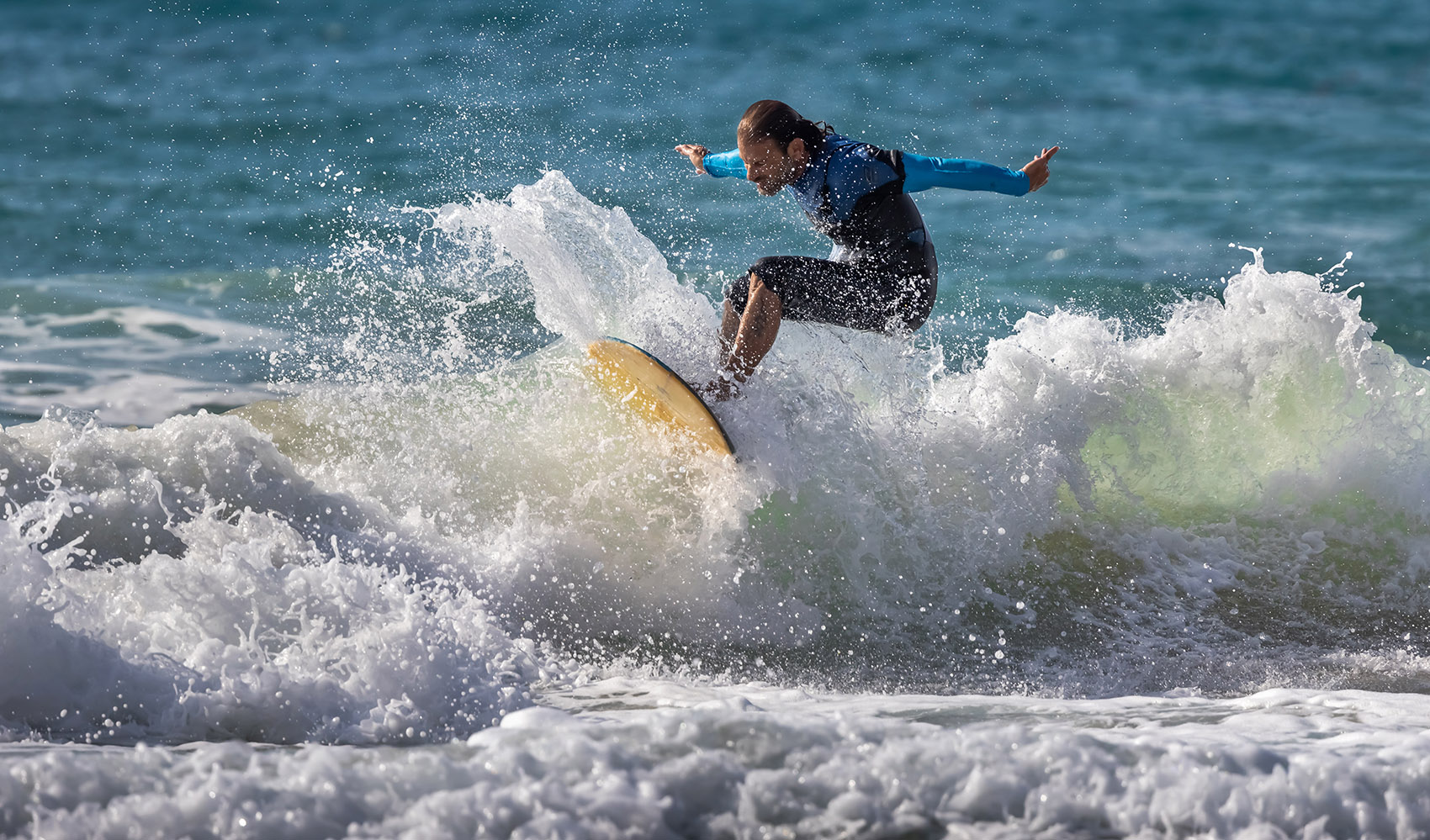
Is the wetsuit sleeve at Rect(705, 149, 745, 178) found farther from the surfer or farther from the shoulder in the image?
the shoulder

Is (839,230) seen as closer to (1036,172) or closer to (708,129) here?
(1036,172)

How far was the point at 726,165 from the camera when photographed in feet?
17.1

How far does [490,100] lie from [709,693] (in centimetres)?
1311

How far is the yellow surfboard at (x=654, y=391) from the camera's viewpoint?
4.56 metres

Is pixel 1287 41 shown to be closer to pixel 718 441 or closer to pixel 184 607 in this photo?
pixel 718 441

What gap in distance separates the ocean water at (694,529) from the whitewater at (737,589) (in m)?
0.02

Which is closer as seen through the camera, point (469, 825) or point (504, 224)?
point (469, 825)

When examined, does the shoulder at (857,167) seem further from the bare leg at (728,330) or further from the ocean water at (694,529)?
the ocean water at (694,529)

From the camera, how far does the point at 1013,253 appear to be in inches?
400

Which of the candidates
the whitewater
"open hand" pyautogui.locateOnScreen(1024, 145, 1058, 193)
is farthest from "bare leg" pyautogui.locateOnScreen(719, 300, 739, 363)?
"open hand" pyautogui.locateOnScreen(1024, 145, 1058, 193)

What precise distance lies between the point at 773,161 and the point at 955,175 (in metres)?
0.76

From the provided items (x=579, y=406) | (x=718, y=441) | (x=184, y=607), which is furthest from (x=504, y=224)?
(x=184, y=607)

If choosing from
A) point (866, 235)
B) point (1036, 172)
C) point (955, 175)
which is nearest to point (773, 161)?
point (866, 235)

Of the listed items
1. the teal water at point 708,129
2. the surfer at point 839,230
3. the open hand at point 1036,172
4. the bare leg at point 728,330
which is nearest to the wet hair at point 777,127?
the surfer at point 839,230
